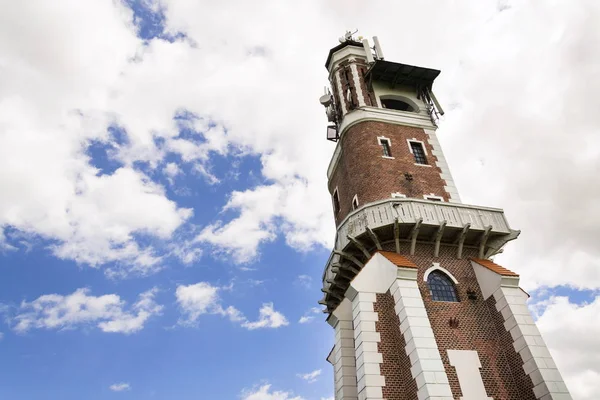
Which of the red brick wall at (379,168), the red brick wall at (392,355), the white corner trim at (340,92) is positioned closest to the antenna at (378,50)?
the white corner trim at (340,92)


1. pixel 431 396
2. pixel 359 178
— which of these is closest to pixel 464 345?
pixel 431 396

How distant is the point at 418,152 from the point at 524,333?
11290 mm

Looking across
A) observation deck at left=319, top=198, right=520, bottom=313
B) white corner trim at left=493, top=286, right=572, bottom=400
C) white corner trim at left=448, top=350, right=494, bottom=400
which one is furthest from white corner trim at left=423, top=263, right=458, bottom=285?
white corner trim at left=448, top=350, right=494, bottom=400

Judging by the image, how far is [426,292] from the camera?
1761 cm

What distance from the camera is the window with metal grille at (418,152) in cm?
2387

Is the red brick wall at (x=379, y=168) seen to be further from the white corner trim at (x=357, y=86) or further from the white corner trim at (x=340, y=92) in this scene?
the white corner trim at (x=340, y=92)

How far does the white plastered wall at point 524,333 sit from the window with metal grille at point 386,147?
7269mm

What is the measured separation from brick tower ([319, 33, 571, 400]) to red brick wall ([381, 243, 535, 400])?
0.13ft

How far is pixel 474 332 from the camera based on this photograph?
16.9 m

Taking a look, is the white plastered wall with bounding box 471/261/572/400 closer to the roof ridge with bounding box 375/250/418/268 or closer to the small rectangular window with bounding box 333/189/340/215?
the roof ridge with bounding box 375/250/418/268

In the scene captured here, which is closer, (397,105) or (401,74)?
(401,74)

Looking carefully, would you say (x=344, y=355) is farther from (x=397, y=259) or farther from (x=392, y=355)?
(x=397, y=259)

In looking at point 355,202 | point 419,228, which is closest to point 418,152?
point 355,202

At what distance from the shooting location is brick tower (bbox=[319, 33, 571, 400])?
49.6 ft
